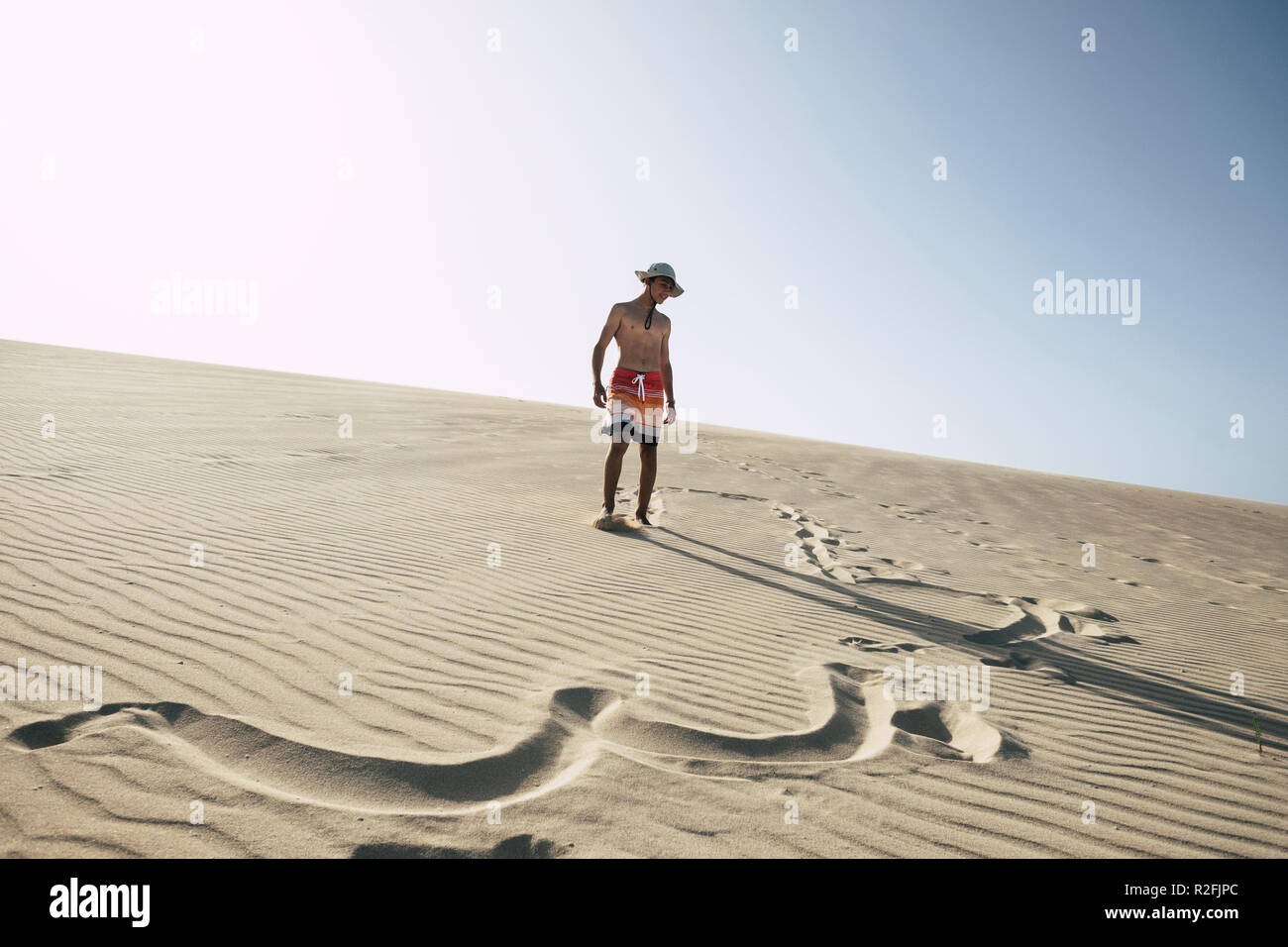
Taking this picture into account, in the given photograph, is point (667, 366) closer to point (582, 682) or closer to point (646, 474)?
point (646, 474)

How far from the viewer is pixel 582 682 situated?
10.2ft

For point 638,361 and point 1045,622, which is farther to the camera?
point 638,361

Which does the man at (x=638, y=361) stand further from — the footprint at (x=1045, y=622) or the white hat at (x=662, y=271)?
the footprint at (x=1045, y=622)

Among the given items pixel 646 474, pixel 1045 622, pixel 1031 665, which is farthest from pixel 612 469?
pixel 1031 665

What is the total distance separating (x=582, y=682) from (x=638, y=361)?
12.2 ft

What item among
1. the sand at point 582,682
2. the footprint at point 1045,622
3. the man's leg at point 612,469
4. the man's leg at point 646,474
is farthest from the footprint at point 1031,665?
the man's leg at point 612,469

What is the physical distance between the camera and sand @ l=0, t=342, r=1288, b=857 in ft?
6.83

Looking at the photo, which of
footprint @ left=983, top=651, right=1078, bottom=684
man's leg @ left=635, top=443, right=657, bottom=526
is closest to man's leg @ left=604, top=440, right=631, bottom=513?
man's leg @ left=635, top=443, right=657, bottom=526

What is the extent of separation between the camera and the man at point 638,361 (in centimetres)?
623

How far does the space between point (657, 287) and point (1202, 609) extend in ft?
17.1

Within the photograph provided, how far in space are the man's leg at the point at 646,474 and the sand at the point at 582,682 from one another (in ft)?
1.00

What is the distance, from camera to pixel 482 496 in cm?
758
